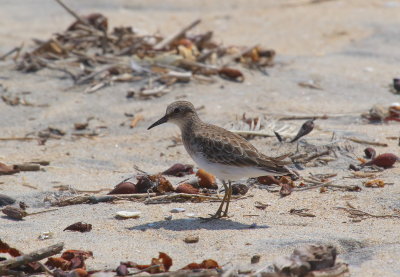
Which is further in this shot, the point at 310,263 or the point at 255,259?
the point at 255,259

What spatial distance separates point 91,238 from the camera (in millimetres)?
4805

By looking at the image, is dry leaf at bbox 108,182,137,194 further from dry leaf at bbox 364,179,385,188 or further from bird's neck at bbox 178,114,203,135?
dry leaf at bbox 364,179,385,188

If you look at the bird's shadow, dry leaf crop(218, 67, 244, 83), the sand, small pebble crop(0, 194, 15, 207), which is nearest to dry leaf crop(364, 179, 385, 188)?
the sand

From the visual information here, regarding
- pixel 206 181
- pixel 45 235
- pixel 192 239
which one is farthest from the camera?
pixel 206 181

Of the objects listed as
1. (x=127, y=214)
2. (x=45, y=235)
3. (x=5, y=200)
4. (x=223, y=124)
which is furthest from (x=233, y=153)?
(x=223, y=124)

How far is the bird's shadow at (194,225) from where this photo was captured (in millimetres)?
5035

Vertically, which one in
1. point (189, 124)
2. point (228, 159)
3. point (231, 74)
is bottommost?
point (228, 159)

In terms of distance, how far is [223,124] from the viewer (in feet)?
25.0

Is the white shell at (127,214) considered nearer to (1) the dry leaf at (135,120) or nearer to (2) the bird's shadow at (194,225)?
(2) the bird's shadow at (194,225)

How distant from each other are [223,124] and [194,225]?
265 centimetres

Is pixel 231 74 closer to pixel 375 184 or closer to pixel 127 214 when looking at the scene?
pixel 375 184

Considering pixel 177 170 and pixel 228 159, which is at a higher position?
pixel 228 159

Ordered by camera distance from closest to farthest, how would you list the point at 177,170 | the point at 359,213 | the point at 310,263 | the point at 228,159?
the point at 310,263 → the point at 359,213 → the point at 228,159 → the point at 177,170

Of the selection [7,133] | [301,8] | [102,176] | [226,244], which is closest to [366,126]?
[102,176]
